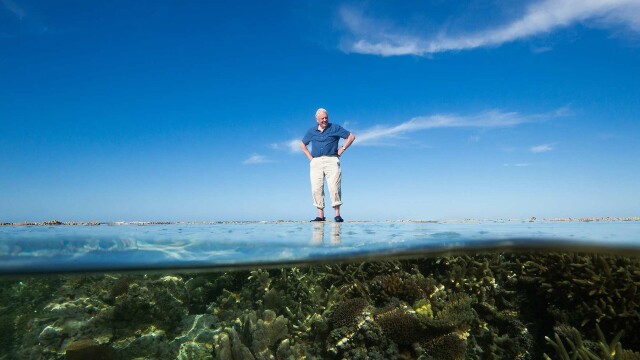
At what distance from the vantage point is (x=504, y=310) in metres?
7.74

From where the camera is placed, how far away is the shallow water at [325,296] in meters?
6.70

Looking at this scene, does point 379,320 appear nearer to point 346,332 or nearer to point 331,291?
point 346,332

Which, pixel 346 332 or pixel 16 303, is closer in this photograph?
pixel 346 332

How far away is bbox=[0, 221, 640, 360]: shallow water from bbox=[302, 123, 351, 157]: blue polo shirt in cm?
334

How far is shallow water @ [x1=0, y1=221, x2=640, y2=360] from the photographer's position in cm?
670

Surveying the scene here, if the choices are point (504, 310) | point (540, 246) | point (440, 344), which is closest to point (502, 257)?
point (540, 246)

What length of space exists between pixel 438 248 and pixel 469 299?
1.30 metres

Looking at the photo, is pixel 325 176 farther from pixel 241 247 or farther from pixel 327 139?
pixel 241 247

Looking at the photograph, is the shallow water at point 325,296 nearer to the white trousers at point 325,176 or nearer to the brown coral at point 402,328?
the brown coral at point 402,328

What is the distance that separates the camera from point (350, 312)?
22.6 feet

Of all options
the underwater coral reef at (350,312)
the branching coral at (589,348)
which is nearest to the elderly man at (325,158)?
the underwater coral reef at (350,312)

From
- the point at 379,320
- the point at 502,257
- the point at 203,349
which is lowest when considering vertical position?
the point at 203,349

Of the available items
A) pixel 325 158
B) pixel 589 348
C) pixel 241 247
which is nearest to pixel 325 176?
pixel 325 158

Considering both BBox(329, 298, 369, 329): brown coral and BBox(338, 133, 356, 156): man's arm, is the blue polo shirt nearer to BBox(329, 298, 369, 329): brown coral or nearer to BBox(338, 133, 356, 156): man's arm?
BBox(338, 133, 356, 156): man's arm
